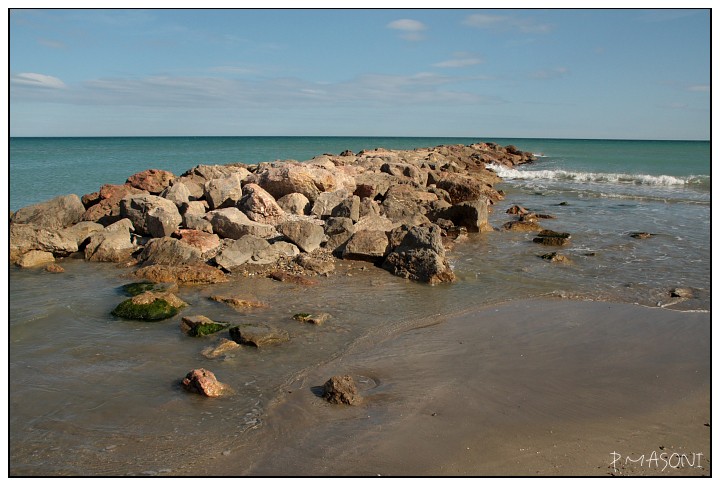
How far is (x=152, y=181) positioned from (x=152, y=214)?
401cm

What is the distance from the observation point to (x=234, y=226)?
10.9m

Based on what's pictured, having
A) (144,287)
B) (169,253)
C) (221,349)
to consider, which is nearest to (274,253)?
(169,253)

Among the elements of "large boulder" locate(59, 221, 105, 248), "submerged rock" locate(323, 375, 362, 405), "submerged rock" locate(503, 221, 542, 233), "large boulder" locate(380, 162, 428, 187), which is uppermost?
"large boulder" locate(380, 162, 428, 187)

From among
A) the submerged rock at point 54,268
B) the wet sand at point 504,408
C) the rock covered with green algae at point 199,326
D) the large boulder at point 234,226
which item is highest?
the large boulder at point 234,226

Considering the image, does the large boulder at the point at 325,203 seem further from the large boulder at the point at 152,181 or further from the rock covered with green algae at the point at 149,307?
the rock covered with green algae at the point at 149,307

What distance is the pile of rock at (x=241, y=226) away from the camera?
31.8 ft

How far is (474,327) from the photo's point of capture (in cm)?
718

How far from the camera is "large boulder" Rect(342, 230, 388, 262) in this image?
407 inches

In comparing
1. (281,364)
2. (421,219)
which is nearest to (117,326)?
(281,364)

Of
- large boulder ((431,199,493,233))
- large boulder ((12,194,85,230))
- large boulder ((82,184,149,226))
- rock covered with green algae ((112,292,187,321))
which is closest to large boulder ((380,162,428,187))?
large boulder ((431,199,493,233))

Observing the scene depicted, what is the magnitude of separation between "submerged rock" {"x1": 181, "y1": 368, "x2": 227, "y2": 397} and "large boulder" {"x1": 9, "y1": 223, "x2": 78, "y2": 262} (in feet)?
21.8

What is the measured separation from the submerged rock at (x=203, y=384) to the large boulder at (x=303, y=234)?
5.42m

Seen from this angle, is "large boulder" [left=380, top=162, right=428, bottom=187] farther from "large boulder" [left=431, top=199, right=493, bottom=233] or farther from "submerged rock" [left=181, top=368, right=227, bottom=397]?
"submerged rock" [left=181, top=368, right=227, bottom=397]

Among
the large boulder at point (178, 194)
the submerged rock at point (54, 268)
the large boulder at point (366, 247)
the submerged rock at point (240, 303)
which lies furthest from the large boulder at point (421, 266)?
the submerged rock at point (54, 268)
